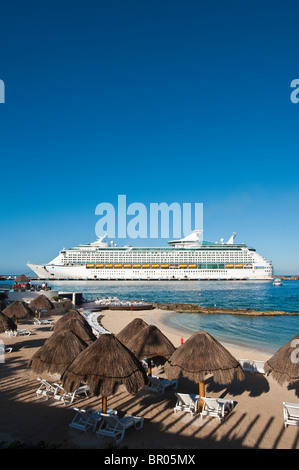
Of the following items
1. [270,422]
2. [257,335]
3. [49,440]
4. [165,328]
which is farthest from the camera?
[165,328]

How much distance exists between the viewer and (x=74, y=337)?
21.0 ft

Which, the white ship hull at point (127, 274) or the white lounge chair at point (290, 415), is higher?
the white lounge chair at point (290, 415)

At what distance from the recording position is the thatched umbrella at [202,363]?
209 inches

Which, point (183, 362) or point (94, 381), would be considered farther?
point (183, 362)

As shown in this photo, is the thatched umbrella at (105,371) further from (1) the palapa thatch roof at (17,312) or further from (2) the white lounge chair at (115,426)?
(1) the palapa thatch roof at (17,312)

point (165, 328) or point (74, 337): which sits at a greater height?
point (74, 337)

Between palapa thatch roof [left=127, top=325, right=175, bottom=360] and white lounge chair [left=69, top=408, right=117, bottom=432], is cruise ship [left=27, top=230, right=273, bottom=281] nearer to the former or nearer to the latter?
palapa thatch roof [left=127, top=325, right=175, bottom=360]

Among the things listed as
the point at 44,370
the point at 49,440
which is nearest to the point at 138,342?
the point at 44,370

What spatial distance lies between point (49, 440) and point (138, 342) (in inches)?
104

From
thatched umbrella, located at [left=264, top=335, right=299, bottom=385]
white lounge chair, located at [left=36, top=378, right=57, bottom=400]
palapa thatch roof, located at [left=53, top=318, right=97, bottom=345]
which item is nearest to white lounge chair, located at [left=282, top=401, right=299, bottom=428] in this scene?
thatched umbrella, located at [left=264, top=335, right=299, bottom=385]

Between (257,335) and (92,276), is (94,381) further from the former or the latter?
(92,276)

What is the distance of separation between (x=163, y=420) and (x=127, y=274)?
234 feet

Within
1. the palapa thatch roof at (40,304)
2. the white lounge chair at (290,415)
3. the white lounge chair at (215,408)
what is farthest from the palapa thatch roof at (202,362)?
the palapa thatch roof at (40,304)

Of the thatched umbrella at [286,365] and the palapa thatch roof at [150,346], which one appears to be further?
the palapa thatch roof at [150,346]
